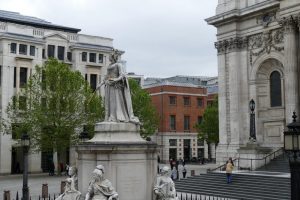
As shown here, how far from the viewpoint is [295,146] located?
12953mm

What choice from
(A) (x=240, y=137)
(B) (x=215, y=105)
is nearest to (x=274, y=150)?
(A) (x=240, y=137)

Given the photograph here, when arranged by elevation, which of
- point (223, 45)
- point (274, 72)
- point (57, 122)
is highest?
point (223, 45)

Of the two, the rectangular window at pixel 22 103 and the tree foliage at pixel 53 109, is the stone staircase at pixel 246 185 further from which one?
the rectangular window at pixel 22 103

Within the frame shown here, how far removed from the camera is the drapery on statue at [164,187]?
12016 mm

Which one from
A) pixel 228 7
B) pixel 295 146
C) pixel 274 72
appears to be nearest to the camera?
pixel 295 146

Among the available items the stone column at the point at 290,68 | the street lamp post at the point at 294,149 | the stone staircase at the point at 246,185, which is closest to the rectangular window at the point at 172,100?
the stone column at the point at 290,68

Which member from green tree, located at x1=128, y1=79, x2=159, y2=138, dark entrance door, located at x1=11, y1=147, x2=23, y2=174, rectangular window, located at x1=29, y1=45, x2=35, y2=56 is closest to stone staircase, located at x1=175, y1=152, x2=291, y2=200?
green tree, located at x1=128, y1=79, x2=159, y2=138

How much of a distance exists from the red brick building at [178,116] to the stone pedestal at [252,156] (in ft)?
121

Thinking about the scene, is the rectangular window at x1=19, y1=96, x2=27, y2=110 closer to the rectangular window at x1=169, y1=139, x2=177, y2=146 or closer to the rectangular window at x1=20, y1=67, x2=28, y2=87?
the rectangular window at x1=20, y1=67, x2=28, y2=87

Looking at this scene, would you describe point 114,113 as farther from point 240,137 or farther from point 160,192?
point 240,137

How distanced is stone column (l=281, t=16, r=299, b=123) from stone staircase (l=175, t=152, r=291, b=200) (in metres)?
4.29

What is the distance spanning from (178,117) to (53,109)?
33190mm

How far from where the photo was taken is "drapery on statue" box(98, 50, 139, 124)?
42.7 ft

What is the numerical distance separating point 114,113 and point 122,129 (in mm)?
582
